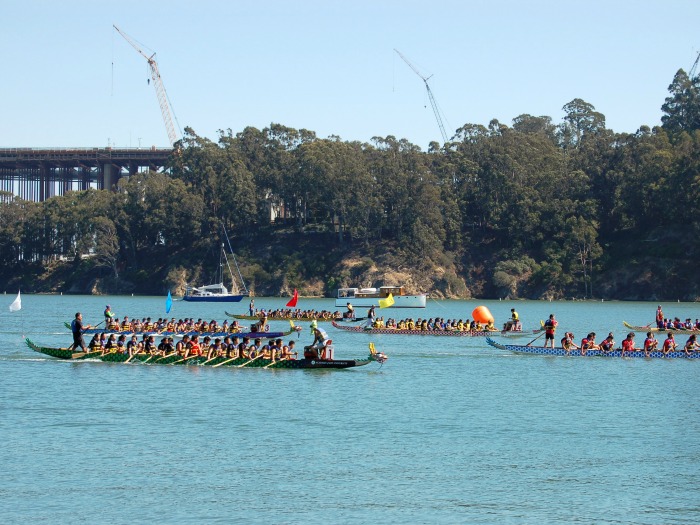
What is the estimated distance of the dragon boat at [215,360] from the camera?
157ft

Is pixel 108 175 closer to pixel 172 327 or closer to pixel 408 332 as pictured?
pixel 408 332

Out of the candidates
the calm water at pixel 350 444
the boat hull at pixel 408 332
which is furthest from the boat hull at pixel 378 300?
the calm water at pixel 350 444

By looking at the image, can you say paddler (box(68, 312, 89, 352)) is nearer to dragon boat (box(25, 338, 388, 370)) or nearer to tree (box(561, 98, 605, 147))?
A: dragon boat (box(25, 338, 388, 370))

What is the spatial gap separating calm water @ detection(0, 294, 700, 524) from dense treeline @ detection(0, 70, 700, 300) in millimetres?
85099

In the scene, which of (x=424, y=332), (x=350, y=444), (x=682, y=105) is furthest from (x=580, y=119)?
(x=350, y=444)

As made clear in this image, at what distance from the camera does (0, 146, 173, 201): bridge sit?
185625 millimetres

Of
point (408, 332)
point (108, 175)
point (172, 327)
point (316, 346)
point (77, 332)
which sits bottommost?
point (408, 332)

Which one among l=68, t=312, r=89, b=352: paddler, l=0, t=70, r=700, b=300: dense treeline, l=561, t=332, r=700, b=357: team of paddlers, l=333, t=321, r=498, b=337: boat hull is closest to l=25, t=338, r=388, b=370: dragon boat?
l=68, t=312, r=89, b=352: paddler

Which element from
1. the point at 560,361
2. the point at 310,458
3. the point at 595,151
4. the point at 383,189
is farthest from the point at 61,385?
the point at 595,151

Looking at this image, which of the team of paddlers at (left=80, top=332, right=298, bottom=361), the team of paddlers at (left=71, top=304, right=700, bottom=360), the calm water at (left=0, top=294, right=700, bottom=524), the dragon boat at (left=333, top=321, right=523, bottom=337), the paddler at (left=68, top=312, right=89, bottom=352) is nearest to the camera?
the calm water at (left=0, top=294, right=700, bottom=524)

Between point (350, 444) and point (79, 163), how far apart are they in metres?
166

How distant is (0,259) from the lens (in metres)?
165

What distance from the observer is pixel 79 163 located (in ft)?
618

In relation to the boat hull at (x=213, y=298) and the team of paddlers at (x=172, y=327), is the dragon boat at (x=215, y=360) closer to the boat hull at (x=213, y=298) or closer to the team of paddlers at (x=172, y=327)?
the team of paddlers at (x=172, y=327)
